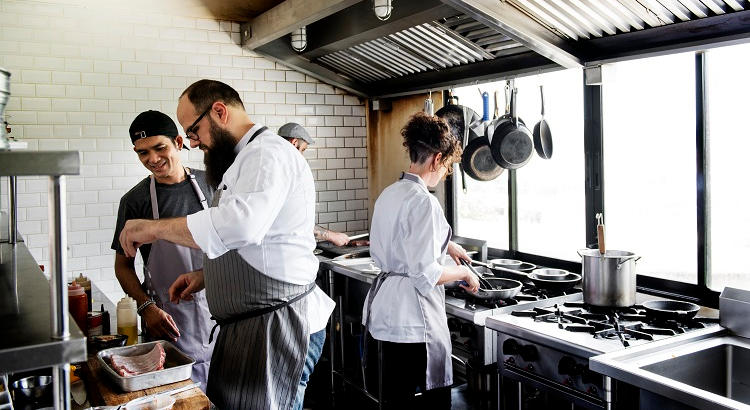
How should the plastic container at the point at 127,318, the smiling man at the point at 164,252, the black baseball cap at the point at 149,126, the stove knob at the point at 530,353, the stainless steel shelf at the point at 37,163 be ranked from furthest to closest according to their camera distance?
the black baseball cap at the point at 149,126, the smiling man at the point at 164,252, the stove knob at the point at 530,353, the plastic container at the point at 127,318, the stainless steel shelf at the point at 37,163

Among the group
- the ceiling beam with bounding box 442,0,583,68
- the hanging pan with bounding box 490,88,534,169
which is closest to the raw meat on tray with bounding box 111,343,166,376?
the ceiling beam with bounding box 442,0,583,68

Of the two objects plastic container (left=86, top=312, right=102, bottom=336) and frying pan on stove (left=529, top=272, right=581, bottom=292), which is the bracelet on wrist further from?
frying pan on stove (left=529, top=272, right=581, bottom=292)

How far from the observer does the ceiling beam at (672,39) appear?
112 inches

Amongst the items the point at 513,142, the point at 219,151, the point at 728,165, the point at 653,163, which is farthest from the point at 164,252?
the point at 728,165

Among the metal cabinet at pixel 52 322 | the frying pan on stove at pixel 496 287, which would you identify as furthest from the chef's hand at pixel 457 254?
the metal cabinet at pixel 52 322

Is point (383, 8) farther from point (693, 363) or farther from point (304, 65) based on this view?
point (693, 363)

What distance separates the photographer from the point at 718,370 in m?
2.73

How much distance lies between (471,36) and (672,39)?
130cm

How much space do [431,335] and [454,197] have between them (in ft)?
7.53

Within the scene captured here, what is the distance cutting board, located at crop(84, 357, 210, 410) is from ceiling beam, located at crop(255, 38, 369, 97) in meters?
3.49

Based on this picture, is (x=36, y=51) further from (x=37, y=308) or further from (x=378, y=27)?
(x=37, y=308)

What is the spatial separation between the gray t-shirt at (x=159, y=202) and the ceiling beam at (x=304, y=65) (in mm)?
2183

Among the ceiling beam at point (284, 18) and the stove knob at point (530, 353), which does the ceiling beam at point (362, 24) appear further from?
the stove knob at point (530, 353)

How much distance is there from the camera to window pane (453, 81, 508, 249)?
15.6 ft
